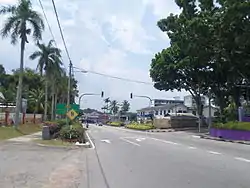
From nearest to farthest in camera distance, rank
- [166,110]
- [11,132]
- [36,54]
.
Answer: [11,132]
[36,54]
[166,110]

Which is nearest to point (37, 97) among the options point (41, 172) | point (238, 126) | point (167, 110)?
point (167, 110)

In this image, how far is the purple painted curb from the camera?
133 ft

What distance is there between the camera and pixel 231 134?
43.0m

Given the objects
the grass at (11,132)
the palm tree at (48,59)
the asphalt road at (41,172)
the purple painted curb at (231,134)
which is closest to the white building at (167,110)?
the palm tree at (48,59)

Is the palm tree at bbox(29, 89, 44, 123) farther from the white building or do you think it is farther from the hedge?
the hedge

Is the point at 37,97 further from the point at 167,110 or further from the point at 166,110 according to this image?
the point at 166,110

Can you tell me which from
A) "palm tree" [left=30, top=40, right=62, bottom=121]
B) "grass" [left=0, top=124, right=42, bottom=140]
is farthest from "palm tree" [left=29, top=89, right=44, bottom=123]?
"grass" [left=0, top=124, right=42, bottom=140]

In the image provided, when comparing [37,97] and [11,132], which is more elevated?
[37,97]

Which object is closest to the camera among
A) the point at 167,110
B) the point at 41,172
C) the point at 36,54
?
the point at 41,172

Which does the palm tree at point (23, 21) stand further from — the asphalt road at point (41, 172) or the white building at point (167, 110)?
the white building at point (167, 110)

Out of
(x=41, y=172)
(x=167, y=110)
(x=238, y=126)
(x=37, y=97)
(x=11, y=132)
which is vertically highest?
(x=37, y=97)

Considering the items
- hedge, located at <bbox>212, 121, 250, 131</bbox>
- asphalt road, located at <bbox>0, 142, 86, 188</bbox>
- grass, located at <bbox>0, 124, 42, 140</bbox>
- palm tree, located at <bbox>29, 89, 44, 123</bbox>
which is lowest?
asphalt road, located at <bbox>0, 142, 86, 188</bbox>

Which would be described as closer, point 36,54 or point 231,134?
point 231,134

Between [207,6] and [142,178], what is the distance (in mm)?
29656
